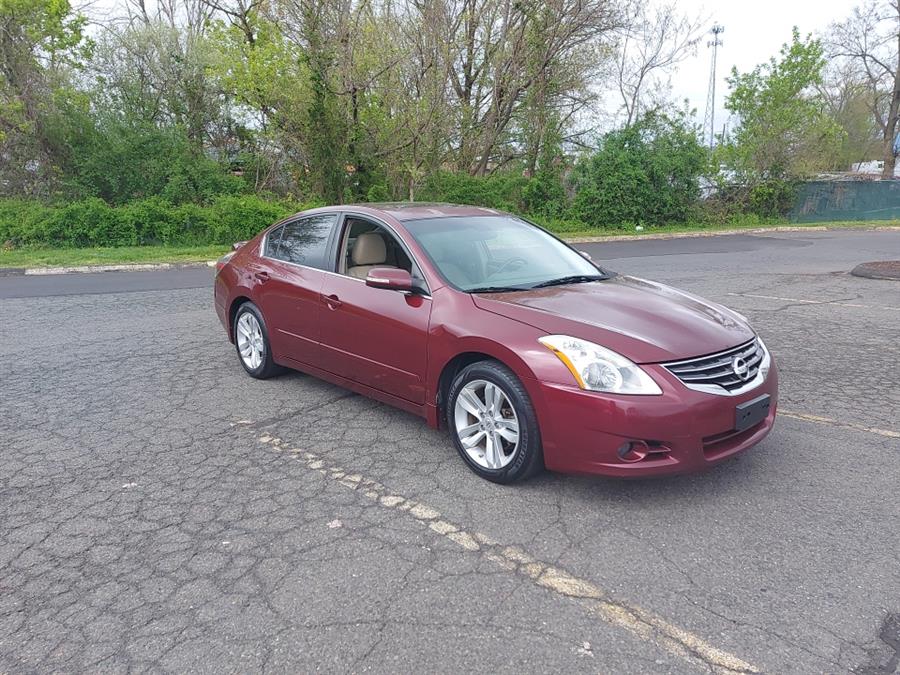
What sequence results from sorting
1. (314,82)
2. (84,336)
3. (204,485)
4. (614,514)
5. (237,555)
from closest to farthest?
1. (237,555)
2. (614,514)
3. (204,485)
4. (84,336)
5. (314,82)

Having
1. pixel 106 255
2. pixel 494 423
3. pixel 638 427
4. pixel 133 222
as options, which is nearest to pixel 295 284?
pixel 494 423

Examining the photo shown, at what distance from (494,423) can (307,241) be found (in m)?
2.50

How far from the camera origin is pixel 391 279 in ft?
14.2

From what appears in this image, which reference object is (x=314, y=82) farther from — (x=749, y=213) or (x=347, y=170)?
(x=749, y=213)

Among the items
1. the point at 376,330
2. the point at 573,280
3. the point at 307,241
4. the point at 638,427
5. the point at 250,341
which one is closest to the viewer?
the point at 638,427

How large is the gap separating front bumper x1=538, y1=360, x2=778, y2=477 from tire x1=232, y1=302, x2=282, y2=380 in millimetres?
3049

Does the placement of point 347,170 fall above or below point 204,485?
above

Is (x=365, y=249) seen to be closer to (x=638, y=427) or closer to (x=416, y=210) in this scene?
(x=416, y=210)

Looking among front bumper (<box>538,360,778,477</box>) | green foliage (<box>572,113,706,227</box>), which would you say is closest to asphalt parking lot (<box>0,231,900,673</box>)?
front bumper (<box>538,360,778,477</box>)

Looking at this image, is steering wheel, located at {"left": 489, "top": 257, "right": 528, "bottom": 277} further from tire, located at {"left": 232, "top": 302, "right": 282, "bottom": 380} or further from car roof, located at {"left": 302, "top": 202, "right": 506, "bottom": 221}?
tire, located at {"left": 232, "top": 302, "right": 282, "bottom": 380}

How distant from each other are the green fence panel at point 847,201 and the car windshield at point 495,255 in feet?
82.4

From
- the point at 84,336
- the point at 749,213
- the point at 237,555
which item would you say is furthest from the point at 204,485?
the point at 749,213

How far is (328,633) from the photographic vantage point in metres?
2.70

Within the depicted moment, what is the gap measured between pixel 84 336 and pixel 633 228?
18.8 meters
